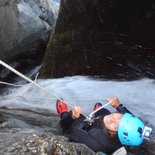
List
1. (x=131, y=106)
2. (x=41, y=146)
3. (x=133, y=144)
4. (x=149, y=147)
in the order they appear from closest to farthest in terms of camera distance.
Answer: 1. (x=41, y=146)
2. (x=133, y=144)
3. (x=149, y=147)
4. (x=131, y=106)

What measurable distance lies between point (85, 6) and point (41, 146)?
502 centimetres

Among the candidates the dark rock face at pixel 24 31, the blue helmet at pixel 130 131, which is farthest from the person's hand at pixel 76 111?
the dark rock face at pixel 24 31

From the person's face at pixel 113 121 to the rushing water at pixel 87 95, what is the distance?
1.21 m

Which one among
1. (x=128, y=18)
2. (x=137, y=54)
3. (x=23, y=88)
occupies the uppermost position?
(x=128, y=18)

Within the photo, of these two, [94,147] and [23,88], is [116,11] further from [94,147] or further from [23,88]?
[94,147]

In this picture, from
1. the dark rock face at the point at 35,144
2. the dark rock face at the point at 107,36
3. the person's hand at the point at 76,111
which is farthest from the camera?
the dark rock face at the point at 107,36

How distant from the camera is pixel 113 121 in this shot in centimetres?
569

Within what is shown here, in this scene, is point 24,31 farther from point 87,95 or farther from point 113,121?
point 113,121

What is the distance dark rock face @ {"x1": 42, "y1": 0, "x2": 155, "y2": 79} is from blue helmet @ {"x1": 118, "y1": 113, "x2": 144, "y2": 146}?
2.77 metres

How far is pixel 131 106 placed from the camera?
7.22m

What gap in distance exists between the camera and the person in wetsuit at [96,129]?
5.61 m

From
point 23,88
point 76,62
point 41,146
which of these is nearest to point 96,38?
point 76,62

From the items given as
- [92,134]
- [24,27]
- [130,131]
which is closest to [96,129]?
[92,134]

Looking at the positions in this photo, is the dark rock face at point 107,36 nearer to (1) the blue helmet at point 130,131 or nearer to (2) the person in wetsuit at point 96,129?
(2) the person in wetsuit at point 96,129
